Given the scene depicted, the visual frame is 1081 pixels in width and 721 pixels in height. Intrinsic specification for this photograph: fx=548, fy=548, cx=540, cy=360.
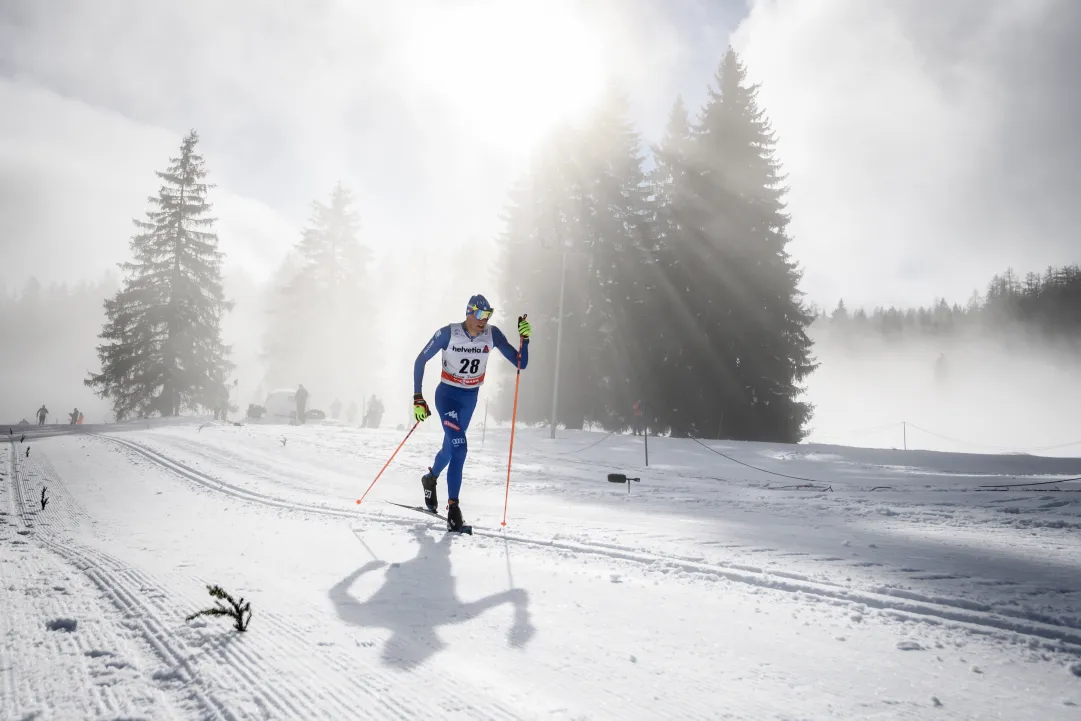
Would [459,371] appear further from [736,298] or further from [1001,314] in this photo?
[1001,314]

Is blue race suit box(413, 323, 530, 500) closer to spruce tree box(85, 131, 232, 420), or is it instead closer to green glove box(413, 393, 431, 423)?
green glove box(413, 393, 431, 423)

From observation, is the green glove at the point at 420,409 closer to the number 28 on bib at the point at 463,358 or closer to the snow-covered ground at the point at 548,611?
the number 28 on bib at the point at 463,358

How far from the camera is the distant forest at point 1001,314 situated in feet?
246

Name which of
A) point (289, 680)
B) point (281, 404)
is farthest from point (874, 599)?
point (281, 404)

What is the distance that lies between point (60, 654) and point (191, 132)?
4194 cm

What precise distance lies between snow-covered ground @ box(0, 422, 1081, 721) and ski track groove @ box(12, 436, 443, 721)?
0.01 metres

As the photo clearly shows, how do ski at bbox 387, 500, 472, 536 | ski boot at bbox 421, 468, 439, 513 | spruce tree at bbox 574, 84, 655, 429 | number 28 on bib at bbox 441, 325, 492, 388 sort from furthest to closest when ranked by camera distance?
spruce tree at bbox 574, 84, 655, 429, ski boot at bbox 421, 468, 439, 513, number 28 on bib at bbox 441, 325, 492, 388, ski at bbox 387, 500, 472, 536

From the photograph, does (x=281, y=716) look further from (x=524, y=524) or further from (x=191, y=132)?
(x=191, y=132)

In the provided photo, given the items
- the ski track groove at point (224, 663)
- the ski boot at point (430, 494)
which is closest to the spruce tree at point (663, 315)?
the ski boot at point (430, 494)

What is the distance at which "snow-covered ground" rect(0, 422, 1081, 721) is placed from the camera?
2.06 metres

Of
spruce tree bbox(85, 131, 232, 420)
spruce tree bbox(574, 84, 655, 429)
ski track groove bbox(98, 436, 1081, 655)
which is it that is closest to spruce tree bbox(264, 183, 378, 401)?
spruce tree bbox(85, 131, 232, 420)

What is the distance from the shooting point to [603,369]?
83.1 ft

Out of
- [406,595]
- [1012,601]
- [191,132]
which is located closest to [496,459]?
[406,595]

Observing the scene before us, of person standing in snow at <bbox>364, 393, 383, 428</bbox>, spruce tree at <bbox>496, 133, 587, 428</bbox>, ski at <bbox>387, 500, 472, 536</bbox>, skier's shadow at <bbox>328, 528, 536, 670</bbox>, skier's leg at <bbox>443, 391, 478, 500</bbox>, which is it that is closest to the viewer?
skier's shadow at <bbox>328, 528, 536, 670</bbox>
